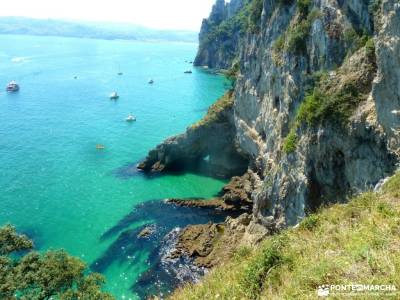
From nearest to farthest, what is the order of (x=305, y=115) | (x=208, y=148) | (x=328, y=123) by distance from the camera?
(x=328, y=123)
(x=305, y=115)
(x=208, y=148)

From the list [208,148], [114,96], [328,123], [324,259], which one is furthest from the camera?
[114,96]

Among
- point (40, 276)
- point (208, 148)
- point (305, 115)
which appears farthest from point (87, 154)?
point (40, 276)

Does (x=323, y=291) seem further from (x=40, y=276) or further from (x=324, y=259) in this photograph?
(x=40, y=276)

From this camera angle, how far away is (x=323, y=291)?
7828 millimetres

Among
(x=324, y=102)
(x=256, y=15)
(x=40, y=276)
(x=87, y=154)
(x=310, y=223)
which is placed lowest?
(x=87, y=154)

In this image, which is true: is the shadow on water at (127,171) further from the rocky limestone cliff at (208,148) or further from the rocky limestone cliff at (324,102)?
the rocky limestone cliff at (324,102)

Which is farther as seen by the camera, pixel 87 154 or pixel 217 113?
pixel 87 154

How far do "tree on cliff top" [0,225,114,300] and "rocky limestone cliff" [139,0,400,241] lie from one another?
13.9m

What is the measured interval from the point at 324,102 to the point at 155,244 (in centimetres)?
1967

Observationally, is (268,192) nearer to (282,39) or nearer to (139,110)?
(282,39)

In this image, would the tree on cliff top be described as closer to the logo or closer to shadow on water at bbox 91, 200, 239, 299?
shadow on water at bbox 91, 200, 239, 299

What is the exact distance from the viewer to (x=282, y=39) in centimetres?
3391

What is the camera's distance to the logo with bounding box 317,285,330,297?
25.3ft

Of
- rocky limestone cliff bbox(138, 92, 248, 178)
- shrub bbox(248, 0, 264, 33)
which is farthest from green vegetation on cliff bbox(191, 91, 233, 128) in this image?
shrub bbox(248, 0, 264, 33)
